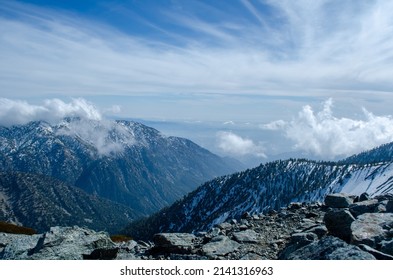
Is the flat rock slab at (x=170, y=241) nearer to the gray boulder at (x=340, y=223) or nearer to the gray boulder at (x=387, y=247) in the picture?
the gray boulder at (x=340, y=223)

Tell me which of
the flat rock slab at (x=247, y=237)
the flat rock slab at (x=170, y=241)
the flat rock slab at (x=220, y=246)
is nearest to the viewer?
the flat rock slab at (x=220, y=246)

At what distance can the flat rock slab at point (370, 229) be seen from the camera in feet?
60.9

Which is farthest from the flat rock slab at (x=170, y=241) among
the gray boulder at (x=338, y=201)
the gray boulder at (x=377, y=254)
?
the gray boulder at (x=338, y=201)

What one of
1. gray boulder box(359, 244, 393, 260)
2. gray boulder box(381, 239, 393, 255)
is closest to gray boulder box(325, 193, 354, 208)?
gray boulder box(381, 239, 393, 255)

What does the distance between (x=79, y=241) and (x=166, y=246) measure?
597cm

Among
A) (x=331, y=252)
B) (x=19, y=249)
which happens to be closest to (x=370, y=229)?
(x=331, y=252)

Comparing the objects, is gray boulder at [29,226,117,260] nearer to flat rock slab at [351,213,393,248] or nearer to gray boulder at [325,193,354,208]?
flat rock slab at [351,213,393,248]

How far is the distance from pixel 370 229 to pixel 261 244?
7.51 m

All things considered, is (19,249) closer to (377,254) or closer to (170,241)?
(170,241)

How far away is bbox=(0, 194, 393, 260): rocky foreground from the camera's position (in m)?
17.9

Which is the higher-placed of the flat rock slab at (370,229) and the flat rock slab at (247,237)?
the flat rock slab at (370,229)

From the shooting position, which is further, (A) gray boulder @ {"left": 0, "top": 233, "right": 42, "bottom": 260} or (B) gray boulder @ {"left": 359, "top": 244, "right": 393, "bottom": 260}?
(A) gray boulder @ {"left": 0, "top": 233, "right": 42, "bottom": 260}

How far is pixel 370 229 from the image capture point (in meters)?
19.4
